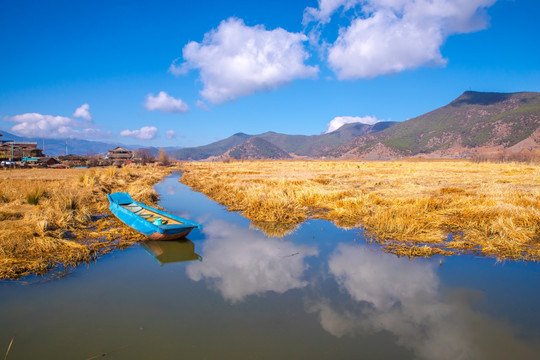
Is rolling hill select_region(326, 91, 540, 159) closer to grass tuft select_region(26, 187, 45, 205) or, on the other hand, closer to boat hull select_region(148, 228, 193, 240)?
boat hull select_region(148, 228, 193, 240)

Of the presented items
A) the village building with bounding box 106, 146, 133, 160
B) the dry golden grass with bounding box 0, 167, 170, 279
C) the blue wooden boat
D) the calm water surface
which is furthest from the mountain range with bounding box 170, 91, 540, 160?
the dry golden grass with bounding box 0, 167, 170, 279

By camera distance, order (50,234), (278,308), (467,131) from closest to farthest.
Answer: (278,308) → (50,234) → (467,131)

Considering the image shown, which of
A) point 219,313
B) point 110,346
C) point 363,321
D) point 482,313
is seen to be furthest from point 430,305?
point 110,346

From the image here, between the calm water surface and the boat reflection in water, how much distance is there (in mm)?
105

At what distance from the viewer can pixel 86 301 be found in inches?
267

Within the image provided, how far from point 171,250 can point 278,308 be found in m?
5.46

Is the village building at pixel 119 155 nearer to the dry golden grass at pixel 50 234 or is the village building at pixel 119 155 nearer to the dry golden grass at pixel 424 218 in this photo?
the dry golden grass at pixel 50 234

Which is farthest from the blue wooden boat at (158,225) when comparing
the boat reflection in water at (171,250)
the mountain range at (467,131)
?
the mountain range at (467,131)

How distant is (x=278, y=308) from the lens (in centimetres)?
651

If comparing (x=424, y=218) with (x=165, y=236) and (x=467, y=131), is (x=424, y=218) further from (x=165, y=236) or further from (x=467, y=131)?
(x=467, y=131)

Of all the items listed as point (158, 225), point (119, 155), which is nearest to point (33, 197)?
point (158, 225)

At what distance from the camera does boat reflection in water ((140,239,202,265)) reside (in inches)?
386

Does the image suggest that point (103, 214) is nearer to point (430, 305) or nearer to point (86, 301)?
point (86, 301)

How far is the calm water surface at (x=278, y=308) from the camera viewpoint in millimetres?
5223
